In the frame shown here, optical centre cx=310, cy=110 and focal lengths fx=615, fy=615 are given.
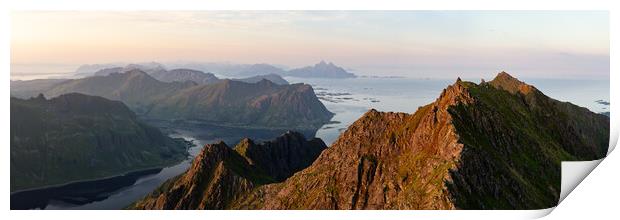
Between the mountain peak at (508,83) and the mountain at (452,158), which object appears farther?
the mountain peak at (508,83)

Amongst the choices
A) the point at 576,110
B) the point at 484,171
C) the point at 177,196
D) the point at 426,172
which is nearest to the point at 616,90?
the point at 484,171

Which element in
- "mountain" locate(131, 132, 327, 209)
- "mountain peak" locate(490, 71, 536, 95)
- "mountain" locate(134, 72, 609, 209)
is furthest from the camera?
"mountain peak" locate(490, 71, 536, 95)

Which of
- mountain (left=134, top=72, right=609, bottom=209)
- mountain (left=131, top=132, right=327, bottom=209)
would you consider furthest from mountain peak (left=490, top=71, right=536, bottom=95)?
mountain (left=131, top=132, right=327, bottom=209)

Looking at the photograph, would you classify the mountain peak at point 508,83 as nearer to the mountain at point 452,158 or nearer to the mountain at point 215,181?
the mountain at point 452,158

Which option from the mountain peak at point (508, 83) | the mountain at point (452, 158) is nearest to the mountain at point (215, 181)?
the mountain at point (452, 158)

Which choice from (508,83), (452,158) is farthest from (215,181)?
(508,83)

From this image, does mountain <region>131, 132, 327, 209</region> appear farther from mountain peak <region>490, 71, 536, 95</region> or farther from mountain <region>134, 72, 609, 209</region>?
mountain peak <region>490, 71, 536, 95</region>

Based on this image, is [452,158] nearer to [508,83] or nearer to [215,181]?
[508,83]

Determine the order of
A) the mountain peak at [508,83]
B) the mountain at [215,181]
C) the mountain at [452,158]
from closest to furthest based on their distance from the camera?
the mountain at [452,158] < the mountain at [215,181] < the mountain peak at [508,83]
